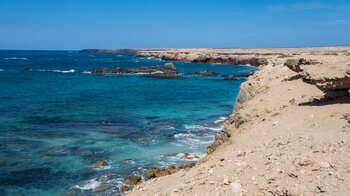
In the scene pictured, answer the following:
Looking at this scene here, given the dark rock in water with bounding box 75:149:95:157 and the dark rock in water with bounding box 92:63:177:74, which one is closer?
the dark rock in water with bounding box 75:149:95:157

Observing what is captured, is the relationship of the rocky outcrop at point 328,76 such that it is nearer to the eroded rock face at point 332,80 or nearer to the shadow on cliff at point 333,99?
the eroded rock face at point 332,80

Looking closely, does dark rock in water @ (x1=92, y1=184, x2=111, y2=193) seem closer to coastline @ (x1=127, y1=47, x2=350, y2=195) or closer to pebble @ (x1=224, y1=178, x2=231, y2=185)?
coastline @ (x1=127, y1=47, x2=350, y2=195)

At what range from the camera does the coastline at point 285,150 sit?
525cm

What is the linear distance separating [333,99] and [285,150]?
12.2ft

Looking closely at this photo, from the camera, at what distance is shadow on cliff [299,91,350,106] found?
28.3 ft

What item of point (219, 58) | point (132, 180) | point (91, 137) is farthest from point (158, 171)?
point (219, 58)

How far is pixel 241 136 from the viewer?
8.98 m

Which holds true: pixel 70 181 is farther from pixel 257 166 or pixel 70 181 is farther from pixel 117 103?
pixel 117 103

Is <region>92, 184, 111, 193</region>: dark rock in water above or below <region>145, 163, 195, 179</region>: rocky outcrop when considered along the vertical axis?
below

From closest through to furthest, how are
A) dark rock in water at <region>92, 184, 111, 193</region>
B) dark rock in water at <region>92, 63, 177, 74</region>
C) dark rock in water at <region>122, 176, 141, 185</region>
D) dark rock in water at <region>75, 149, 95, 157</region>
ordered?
dark rock in water at <region>92, 184, 111, 193</region> → dark rock in water at <region>122, 176, 141, 185</region> → dark rock in water at <region>75, 149, 95, 157</region> → dark rock in water at <region>92, 63, 177, 74</region>

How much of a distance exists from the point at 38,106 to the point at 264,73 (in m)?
20.5

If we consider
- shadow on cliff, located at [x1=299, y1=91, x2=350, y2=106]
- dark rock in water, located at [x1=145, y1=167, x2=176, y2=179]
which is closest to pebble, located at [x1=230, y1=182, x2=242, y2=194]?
shadow on cliff, located at [x1=299, y1=91, x2=350, y2=106]

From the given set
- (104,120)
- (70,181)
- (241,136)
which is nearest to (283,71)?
(241,136)

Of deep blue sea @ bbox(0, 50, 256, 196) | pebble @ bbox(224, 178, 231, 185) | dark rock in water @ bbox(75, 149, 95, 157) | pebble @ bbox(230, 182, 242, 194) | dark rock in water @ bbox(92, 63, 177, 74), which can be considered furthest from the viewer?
dark rock in water @ bbox(92, 63, 177, 74)
